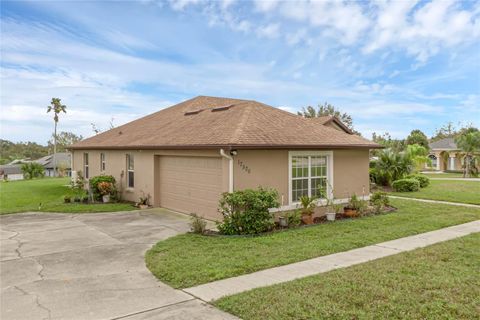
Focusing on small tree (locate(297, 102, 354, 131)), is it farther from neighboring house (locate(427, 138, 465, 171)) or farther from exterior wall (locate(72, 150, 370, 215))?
exterior wall (locate(72, 150, 370, 215))

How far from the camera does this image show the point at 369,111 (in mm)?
35469

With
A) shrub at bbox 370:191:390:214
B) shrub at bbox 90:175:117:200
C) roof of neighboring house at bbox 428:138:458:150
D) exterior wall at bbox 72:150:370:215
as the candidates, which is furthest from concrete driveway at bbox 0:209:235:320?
roof of neighboring house at bbox 428:138:458:150

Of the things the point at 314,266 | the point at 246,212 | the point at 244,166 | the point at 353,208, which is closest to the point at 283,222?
the point at 246,212

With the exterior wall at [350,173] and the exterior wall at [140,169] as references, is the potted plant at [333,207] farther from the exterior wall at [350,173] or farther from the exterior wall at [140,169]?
the exterior wall at [140,169]

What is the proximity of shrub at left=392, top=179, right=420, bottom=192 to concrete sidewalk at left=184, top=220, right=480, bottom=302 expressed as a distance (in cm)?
1030

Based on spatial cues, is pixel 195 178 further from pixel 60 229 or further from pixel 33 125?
pixel 33 125

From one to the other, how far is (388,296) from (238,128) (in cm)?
709

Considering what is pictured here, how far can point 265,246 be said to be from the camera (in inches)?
317

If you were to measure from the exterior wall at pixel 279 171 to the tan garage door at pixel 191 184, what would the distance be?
0.75 meters

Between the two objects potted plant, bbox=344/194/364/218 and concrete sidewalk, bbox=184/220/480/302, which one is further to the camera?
potted plant, bbox=344/194/364/218

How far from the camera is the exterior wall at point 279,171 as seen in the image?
10.3 meters

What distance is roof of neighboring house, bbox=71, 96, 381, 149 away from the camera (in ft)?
35.0

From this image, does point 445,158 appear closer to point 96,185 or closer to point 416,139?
point 416,139

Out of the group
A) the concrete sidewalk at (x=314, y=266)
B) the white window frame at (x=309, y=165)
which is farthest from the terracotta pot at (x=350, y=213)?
the concrete sidewalk at (x=314, y=266)
